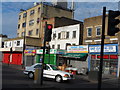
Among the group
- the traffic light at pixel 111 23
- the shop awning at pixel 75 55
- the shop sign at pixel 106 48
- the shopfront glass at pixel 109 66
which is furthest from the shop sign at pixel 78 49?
the traffic light at pixel 111 23

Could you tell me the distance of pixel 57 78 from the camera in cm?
1688

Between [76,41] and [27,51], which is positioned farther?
[27,51]

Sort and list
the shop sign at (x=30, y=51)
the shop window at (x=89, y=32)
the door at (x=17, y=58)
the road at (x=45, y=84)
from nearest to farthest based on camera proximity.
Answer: the road at (x=45, y=84)
the shop window at (x=89, y=32)
the shop sign at (x=30, y=51)
the door at (x=17, y=58)

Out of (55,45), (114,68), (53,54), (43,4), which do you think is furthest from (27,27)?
(114,68)

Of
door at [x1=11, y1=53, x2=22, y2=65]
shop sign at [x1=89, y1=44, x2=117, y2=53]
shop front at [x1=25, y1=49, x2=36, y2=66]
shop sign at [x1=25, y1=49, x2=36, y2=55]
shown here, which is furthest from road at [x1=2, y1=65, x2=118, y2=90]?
door at [x1=11, y1=53, x2=22, y2=65]

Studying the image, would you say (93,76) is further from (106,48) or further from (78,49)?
(78,49)

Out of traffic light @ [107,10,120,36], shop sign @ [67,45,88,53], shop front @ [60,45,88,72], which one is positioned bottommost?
shop front @ [60,45,88,72]

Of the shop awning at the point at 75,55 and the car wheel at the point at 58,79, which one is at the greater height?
the shop awning at the point at 75,55

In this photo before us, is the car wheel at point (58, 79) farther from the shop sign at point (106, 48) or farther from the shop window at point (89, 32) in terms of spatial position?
the shop window at point (89, 32)

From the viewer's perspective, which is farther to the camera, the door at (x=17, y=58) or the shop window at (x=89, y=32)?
the door at (x=17, y=58)

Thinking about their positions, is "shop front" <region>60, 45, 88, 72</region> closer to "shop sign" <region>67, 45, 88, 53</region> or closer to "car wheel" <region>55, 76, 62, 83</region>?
"shop sign" <region>67, 45, 88, 53</region>

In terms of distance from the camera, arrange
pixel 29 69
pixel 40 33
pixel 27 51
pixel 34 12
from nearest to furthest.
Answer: pixel 29 69, pixel 27 51, pixel 40 33, pixel 34 12

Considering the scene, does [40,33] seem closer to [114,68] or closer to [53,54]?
[53,54]

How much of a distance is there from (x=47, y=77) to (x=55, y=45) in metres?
23.9
